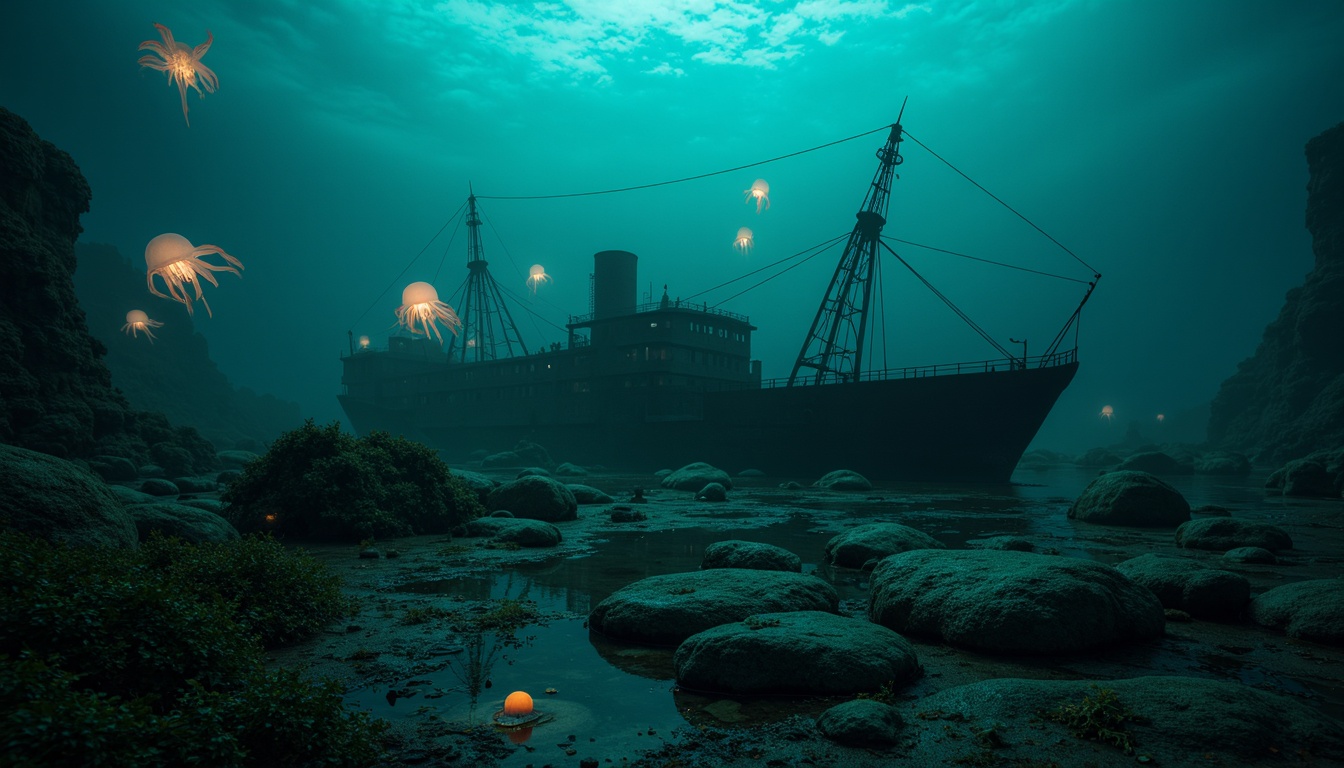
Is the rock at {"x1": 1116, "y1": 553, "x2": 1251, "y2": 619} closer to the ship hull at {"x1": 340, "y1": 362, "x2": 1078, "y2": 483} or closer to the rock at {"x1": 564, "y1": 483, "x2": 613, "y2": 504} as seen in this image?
the rock at {"x1": 564, "y1": 483, "x2": 613, "y2": 504}

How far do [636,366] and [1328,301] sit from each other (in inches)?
2476

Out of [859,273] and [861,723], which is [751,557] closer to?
[861,723]

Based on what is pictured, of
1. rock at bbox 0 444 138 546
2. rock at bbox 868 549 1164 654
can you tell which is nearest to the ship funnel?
rock at bbox 0 444 138 546

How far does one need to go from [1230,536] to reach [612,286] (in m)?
50.4

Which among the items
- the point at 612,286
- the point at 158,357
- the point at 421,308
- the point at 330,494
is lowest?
the point at 330,494

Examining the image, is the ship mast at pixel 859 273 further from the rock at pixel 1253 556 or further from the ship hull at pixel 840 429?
the rock at pixel 1253 556

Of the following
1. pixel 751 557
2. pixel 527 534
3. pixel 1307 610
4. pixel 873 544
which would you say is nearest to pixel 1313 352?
pixel 873 544

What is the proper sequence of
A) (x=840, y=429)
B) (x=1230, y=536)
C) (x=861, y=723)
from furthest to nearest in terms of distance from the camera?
(x=840, y=429)
(x=1230, y=536)
(x=861, y=723)

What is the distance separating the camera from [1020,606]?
5.98m

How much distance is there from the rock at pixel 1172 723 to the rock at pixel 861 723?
7.8 inches

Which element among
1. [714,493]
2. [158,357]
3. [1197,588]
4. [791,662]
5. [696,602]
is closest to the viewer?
[791,662]

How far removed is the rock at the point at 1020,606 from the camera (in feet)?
19.3

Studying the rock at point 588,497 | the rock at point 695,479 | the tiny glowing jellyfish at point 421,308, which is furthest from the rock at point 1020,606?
the rock at point 695,479

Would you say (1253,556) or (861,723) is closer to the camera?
(861,723)
